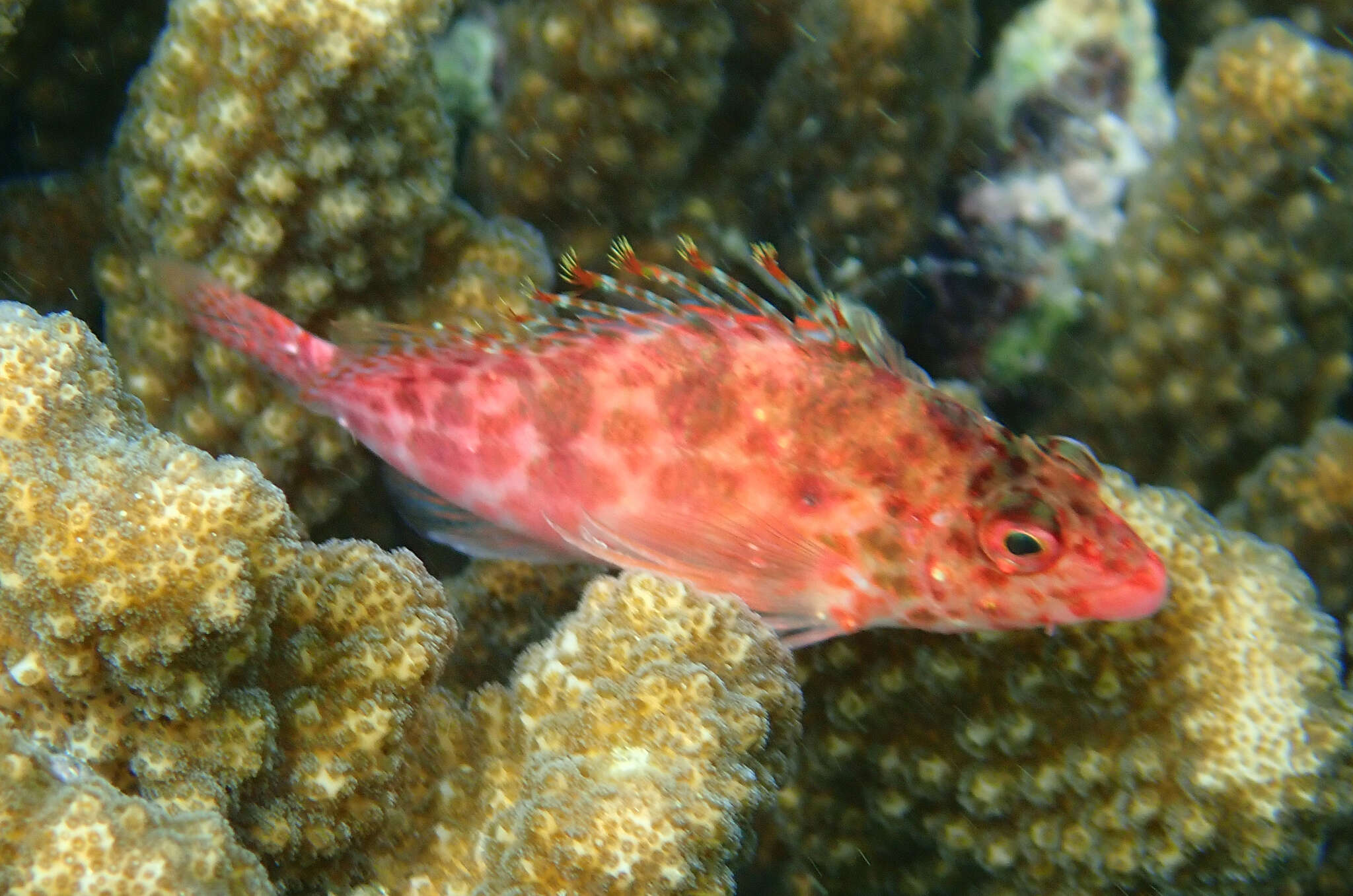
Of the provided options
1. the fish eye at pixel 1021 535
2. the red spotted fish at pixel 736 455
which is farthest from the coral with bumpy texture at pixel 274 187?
the fish eye at pixel 1021 535

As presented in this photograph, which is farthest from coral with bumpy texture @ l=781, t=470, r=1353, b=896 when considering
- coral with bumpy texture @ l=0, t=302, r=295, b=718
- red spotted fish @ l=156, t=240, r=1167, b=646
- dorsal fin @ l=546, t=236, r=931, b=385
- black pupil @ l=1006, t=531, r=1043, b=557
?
coral with bumpy texture @ l=0, t=302, r=295, b=718

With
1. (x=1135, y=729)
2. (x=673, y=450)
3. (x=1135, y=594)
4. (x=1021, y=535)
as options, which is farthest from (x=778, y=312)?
(x=1135, y=729)

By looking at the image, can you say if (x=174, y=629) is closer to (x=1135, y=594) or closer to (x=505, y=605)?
(x=505, y=605)

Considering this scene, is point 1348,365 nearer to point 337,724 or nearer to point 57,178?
point 337,724

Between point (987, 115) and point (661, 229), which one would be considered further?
point (987, 115)

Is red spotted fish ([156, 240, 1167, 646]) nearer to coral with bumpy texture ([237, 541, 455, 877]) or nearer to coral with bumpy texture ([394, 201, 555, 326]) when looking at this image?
coral with bumpy texture ([394, 201, 555, 326])

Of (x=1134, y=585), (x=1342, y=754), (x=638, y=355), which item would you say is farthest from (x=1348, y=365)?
(x=638, y=355)
